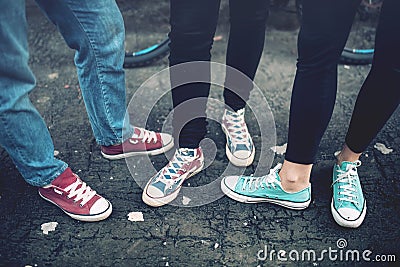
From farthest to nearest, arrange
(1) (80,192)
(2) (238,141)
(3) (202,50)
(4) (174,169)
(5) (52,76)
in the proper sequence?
(5) (52,76) < (2) (238,141) < (4) (174,169) < (1) (80,192) < (3) (202,50)

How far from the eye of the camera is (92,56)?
1664 mm

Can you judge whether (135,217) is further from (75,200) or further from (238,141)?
(238,141)

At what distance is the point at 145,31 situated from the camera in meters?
3.19

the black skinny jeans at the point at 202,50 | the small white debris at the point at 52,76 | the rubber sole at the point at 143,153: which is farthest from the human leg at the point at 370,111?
the small white debris at the point at 52,76

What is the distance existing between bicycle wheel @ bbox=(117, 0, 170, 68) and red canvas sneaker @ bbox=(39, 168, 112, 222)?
1.20 m

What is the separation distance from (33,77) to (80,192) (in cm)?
51

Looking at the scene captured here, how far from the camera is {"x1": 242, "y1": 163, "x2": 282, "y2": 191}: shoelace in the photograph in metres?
1.78

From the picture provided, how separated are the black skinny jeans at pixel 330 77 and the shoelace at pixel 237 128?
1.27 feet

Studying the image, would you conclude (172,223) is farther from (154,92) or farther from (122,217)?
(154,92)

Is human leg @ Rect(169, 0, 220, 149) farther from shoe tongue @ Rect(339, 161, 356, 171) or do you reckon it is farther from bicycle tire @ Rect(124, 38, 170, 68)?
bicycle tire @ Rect(124, 38, 170, 68)

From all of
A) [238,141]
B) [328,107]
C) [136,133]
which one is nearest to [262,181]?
[238,141]

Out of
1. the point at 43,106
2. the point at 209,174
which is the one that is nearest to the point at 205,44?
the point at 209,174

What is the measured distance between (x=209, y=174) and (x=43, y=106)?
108cm

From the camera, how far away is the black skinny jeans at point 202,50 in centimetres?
158
